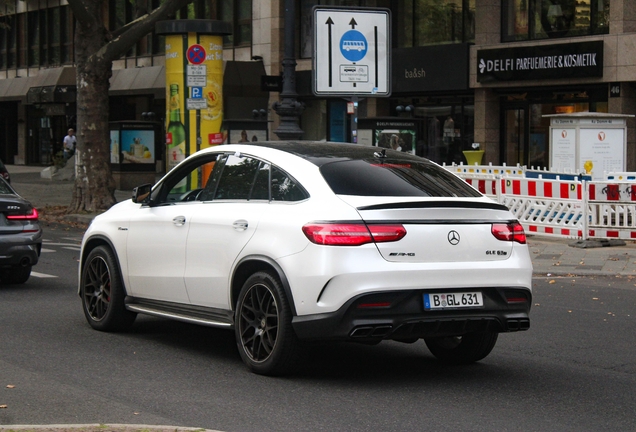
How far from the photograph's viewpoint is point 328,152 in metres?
7.67

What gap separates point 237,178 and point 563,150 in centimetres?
1302

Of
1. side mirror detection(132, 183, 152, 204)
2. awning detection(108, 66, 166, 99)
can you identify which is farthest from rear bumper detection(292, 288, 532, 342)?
awning detection(108, 66, 166, 99)

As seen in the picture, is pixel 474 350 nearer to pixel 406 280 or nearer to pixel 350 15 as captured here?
pixel 406 280

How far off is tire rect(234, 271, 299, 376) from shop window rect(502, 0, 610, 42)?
2086 cm

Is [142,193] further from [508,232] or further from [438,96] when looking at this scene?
[438,96]

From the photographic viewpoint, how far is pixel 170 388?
6.78m

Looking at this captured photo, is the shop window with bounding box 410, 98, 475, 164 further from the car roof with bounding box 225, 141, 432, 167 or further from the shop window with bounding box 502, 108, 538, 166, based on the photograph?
the car roof with bounding box 225, 141, 432, 167

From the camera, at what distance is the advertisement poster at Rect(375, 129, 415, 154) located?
2203 centimetres

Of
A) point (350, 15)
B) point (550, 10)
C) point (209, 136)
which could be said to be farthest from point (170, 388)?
point (550, 10)

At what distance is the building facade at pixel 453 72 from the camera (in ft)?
84.0

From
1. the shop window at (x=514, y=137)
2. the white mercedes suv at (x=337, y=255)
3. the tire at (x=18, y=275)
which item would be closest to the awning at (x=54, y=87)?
the shop window at (x=514, y=137)

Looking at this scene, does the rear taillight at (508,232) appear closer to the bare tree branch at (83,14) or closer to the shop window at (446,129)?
the bare tree branch at (83,14)

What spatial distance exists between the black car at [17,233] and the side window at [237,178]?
15.5 ft

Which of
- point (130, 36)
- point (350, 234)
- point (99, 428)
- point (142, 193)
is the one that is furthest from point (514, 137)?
point (99, 428)
